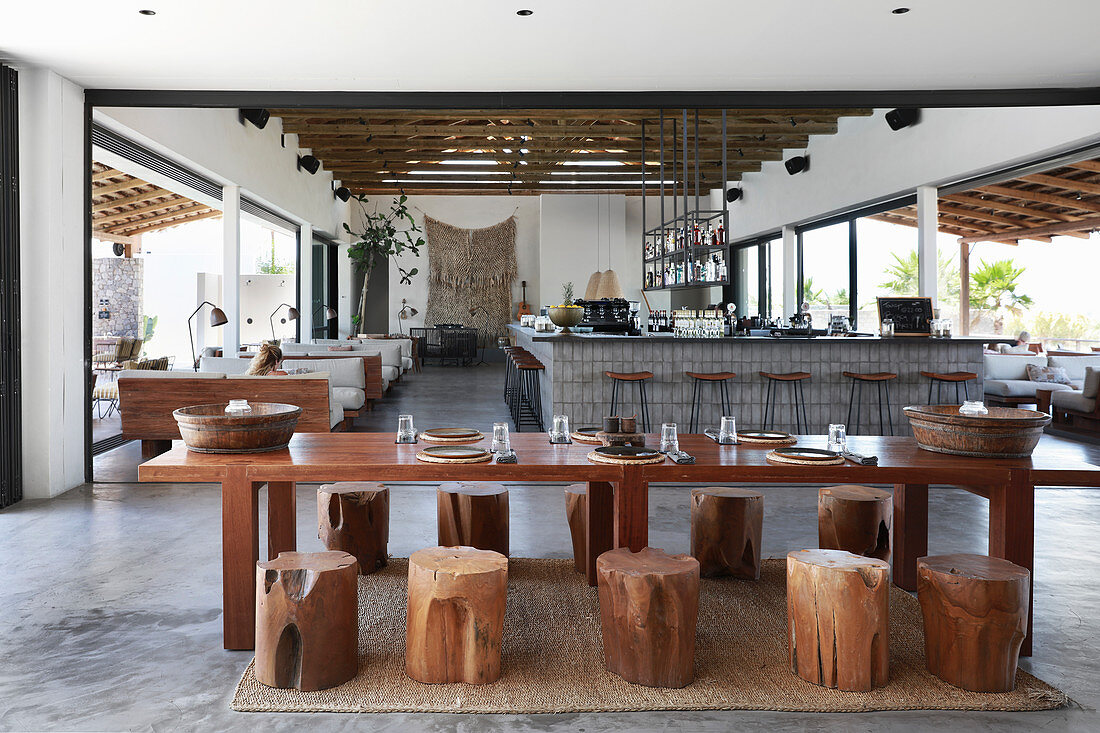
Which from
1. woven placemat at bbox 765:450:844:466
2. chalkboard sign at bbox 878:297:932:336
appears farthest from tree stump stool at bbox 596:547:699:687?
chalkboard sign at bbox 878:297:932:336

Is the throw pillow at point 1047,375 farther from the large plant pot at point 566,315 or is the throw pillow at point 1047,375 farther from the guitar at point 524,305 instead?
the guitar at point 524,305

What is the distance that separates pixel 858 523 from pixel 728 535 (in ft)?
1.93

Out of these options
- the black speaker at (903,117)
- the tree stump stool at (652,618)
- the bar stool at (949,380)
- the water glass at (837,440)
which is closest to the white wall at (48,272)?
the tree stump stool at (652,618)

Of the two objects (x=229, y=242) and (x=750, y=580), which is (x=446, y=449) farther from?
(x=229, y=242)

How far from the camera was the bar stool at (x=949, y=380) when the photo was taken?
7211mm

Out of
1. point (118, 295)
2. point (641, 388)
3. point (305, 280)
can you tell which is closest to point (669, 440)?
point (641, 388)

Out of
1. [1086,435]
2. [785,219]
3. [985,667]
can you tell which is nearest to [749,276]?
[785,219]

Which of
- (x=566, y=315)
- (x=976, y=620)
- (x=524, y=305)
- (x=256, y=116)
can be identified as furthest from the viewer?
(x=524, y=305)

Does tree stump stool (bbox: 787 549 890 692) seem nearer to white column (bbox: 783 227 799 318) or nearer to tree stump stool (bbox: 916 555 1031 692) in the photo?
tree stump stool (bbox: 916 555 1031 692)

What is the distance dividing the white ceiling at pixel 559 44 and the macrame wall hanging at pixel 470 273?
12.2 m

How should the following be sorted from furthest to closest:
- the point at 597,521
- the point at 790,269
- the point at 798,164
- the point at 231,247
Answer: the point at 790,269
the point at 798,164
the point at 231,247
the point at 597,521

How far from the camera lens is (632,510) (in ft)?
9.82

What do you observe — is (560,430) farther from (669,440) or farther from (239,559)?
(239,559)

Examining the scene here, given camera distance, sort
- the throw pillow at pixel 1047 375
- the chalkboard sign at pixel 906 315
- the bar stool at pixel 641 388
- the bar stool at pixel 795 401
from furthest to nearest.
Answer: the throw pillow at pixel 1047 375
the chalkboard sign at pixel 906 315
the bar stool at pixel 795 401
the bar stool at pixel 641 388
